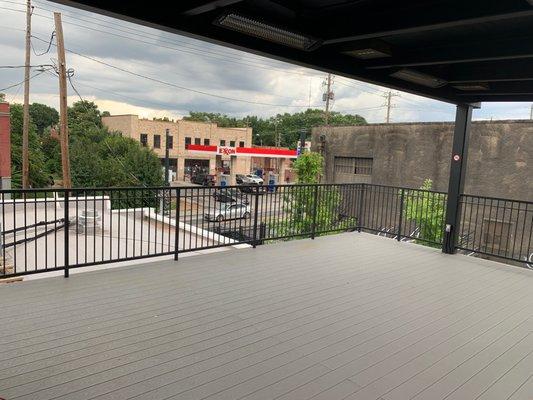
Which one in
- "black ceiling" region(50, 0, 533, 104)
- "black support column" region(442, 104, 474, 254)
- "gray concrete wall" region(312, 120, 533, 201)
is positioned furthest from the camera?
"gray concrete wall" region(312, 120, 533, 201)

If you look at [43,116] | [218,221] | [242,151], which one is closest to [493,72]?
[218,221]

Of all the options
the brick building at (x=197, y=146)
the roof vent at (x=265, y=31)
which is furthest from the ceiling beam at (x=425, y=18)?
the brick building at (x=197, y=146)

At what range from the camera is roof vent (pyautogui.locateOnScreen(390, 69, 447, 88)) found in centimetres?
440

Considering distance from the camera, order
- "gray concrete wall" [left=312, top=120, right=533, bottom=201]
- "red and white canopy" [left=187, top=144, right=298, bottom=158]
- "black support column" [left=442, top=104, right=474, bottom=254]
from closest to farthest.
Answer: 1. "black support column" [left=442, top=104, right=474, bottom=254]
2. "gray concrete wall" [left=312, top=120, right=533, bottom=201]
3. "red and white canopy" [left=187, top=144, right=298, bottom=158]

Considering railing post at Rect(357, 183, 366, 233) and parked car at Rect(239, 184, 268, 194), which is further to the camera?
railing post at Rect(357, 183, 366, 233)

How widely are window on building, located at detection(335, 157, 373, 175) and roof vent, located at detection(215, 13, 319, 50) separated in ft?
50.3

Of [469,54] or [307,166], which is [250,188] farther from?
[307,166]

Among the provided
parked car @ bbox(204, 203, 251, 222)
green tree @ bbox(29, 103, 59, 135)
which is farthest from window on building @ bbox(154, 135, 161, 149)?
parked car @ bbox(204, 203, 251, 222)

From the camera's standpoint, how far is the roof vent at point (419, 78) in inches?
173

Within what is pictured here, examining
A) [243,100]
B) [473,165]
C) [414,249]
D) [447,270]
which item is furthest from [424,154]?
[243,100]

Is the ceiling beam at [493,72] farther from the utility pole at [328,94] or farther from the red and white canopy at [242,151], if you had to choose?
the red and white canopy at [242,151]

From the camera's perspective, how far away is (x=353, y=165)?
18.7m

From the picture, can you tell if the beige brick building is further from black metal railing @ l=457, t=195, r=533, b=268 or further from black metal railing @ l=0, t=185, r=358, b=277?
black metal railing @ l=0, t=185, r=358, b=277

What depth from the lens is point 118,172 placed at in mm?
28047
